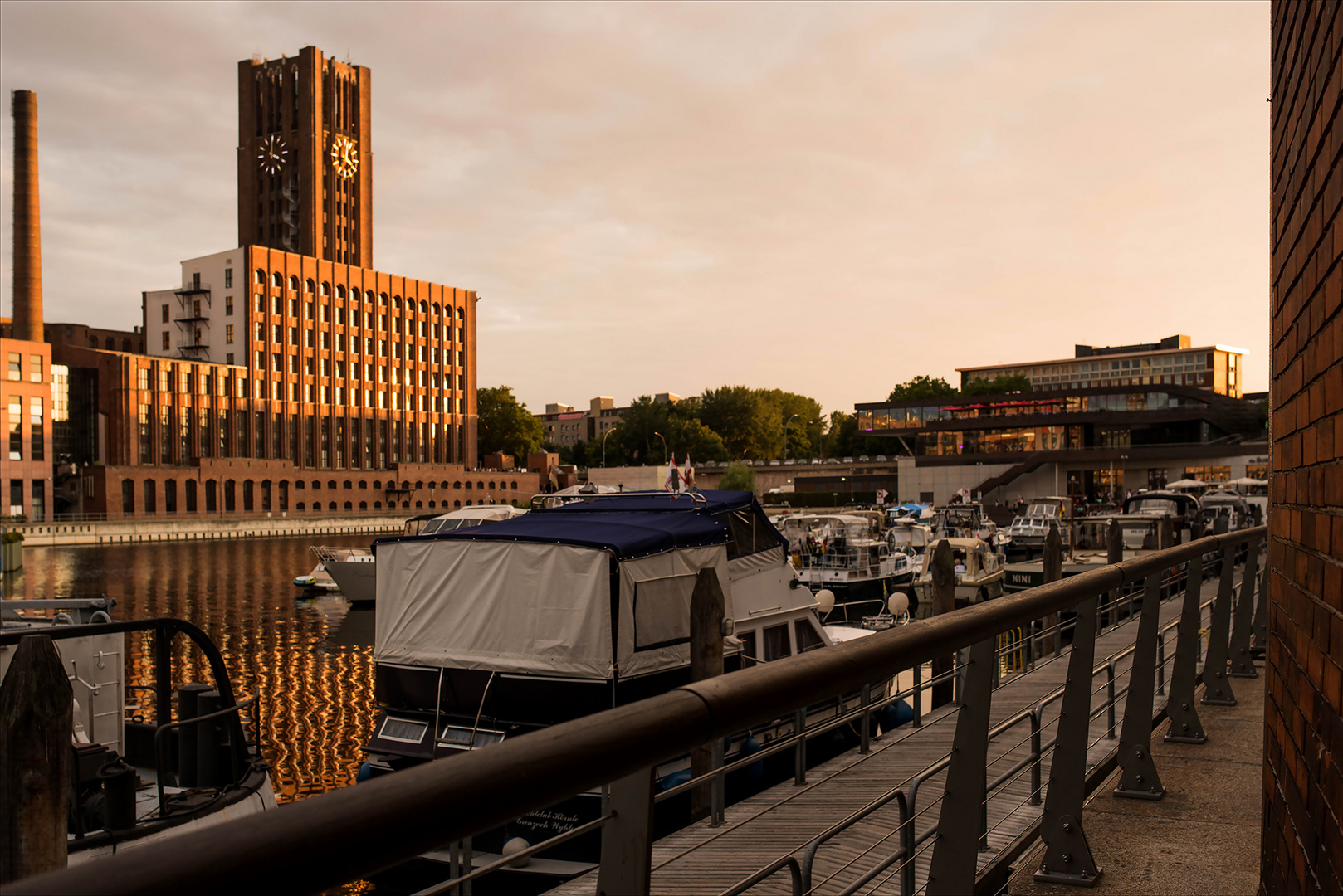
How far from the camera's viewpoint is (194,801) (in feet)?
34.0

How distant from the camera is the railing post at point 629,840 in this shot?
1699mm

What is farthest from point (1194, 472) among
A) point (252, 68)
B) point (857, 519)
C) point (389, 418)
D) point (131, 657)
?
point (252, 68)

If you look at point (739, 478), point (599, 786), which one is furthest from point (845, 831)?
point (739, 478)

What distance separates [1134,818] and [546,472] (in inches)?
4873

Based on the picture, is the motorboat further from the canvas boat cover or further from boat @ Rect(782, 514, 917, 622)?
the canvas boat cover

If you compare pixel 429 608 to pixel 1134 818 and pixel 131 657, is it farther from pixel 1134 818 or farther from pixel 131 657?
pixel 131 657

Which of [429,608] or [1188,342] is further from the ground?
[1188,342]

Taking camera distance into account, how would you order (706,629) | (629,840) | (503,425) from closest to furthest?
(629,840) < (706,629) < (503,425)

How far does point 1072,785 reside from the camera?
3.97 meters

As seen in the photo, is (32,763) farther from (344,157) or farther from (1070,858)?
(344,157)

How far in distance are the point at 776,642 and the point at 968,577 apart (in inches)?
757

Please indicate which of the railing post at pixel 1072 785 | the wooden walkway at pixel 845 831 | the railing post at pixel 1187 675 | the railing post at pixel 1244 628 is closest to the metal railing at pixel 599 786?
the wooden walkway at pixel 845 831

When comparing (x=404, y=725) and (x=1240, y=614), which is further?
(x=404, y=725)

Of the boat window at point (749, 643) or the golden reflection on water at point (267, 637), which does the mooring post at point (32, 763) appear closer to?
the boat window at point (749, 643)
